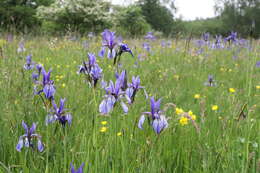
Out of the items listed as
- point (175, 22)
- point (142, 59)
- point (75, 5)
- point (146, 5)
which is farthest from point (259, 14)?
point (142, 59)

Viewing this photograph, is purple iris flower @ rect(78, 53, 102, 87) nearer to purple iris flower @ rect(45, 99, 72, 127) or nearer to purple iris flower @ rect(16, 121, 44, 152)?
purple iris flower @ rect(45, 99, 72, 127)

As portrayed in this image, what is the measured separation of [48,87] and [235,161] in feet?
3.80

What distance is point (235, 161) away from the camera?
148 cm

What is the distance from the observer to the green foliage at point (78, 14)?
13.8 meters

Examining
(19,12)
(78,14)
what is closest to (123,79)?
(78,14)

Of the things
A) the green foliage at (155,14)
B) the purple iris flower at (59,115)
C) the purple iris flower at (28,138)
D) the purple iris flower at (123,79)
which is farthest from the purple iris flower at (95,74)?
the green foliage at (155,14)

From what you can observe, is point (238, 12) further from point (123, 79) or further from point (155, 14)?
point (123, 79)

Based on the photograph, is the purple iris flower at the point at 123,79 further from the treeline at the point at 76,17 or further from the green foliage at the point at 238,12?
the green foliage at the point at 238,12

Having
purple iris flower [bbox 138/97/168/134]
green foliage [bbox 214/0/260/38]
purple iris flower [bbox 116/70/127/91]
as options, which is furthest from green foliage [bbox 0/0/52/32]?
green foliage [bbox 214/0/260/38]

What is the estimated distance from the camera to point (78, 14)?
45.9ft

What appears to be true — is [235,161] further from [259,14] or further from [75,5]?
[259,14]

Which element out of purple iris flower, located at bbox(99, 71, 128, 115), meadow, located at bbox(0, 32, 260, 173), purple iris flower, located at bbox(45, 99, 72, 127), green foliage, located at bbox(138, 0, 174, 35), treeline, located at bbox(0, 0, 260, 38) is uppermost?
green foliage, located at bbox(138, 0, 174, 35)

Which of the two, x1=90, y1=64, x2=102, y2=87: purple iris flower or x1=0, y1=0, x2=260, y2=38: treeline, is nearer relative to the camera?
x1=90, y1=64, x2=102, y2=87: purple iris flower

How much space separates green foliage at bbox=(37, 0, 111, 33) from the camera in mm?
13797
